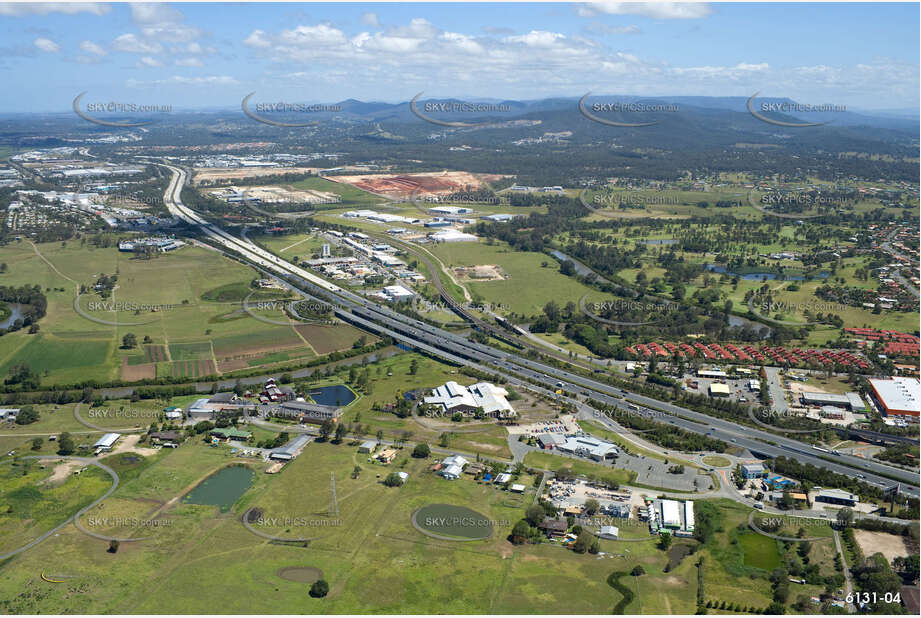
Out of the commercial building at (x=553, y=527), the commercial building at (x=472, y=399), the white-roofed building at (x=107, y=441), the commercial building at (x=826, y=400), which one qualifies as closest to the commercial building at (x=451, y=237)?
the commercial building at (x=472, y=399)

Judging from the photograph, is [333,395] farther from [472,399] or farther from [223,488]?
[223,488]

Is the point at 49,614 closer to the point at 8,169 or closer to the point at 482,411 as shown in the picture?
the point at 482,411

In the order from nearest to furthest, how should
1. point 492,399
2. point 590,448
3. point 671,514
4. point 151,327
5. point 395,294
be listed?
point 671,514
point 590,448
point 492,399
point 151,327
point 395,294

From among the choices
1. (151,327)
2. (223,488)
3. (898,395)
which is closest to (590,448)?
(223,488)

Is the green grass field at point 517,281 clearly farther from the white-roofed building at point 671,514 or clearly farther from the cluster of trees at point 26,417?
the cluster of trees at point 26,417

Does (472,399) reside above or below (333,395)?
above

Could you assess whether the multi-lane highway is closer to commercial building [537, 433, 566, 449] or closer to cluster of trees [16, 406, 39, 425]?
commercial building [537, 433, 566, 449]

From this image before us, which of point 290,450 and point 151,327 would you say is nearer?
point 290,450

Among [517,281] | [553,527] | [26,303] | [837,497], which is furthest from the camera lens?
[517,281]
